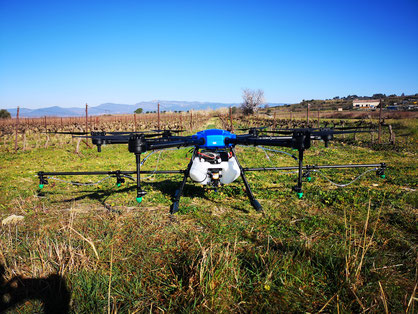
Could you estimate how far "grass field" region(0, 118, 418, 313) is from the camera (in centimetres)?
317

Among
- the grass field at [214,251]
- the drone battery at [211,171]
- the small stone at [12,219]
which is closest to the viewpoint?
the grass field at [214,251]

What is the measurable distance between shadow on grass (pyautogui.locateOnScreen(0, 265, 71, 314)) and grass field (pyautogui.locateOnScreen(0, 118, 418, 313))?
0.02m

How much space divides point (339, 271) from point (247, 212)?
297 centimetres

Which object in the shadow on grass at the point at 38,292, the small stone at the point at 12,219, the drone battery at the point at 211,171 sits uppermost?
the drone battery at the point at 211,171

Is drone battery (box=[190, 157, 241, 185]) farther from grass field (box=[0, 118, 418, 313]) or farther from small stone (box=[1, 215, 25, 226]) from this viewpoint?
small stone (box=[1, 215, 25, 226])

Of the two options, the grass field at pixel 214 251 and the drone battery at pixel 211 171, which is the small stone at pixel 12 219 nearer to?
the grass field at pixel 214 251

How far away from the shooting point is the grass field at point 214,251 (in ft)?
10.4

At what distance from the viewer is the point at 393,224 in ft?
18.1

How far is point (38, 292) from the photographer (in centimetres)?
341

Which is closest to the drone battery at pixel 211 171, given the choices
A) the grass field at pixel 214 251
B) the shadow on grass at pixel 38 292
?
the grass field at pixel 214 251

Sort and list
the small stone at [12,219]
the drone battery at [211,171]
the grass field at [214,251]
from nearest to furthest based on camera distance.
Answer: the grass field at [214,251]
the small stone at [12,219]
the drone battery at [211,171]

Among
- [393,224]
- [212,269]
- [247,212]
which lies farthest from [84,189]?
[393,224]

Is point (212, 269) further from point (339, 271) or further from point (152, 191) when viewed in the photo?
point (152, 191)

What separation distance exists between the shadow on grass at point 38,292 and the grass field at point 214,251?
2 centimetres
